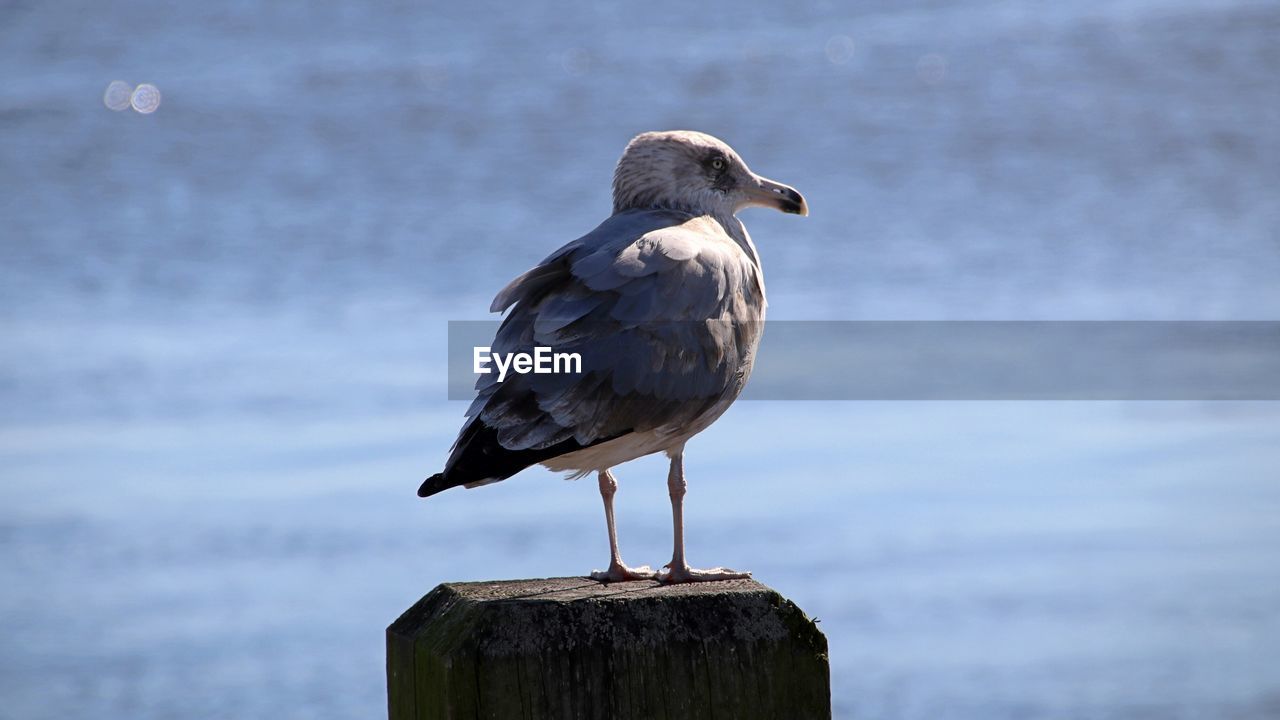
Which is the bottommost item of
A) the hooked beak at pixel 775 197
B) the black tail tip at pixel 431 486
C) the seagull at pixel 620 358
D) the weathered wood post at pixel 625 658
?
the weathered wood post at pixel 625 658

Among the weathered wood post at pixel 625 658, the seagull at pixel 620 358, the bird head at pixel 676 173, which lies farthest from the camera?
the bird head at pixel 676 173

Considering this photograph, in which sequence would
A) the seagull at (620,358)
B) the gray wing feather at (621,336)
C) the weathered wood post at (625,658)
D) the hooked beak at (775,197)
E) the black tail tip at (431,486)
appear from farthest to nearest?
the hooked beak at (775,197) < the gray wing feather at (621,336) < the seagull at (620,358) < the black tail tip at (431,486) < the weathered wood post at (625,658)

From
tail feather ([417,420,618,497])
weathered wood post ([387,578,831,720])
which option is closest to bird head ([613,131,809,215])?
tail feather ([417,420,618,497])

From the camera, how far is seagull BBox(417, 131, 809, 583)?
4.64m

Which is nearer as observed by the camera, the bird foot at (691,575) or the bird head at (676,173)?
the bird foot at (691,575)

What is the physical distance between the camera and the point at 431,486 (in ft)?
14.2

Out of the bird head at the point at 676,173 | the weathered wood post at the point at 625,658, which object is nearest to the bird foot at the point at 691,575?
the weathered wood post at the point at 625,658

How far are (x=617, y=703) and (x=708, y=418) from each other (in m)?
2.02

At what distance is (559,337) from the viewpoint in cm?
491

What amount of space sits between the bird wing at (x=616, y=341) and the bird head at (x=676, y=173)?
64 centimetres

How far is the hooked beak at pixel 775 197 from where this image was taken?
6.25 m

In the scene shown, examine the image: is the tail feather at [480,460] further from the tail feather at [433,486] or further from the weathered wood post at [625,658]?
the weathered wood post at [625,658]

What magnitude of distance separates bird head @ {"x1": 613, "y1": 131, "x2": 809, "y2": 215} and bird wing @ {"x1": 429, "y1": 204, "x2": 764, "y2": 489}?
643mm

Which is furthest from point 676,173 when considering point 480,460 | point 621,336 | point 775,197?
point 480,460
